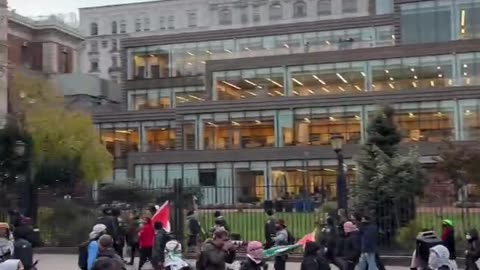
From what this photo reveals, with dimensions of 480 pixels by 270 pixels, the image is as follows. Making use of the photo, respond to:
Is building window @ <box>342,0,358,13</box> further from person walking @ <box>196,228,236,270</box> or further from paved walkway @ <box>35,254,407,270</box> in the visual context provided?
person walking @ <box>196,228,236,270</box>

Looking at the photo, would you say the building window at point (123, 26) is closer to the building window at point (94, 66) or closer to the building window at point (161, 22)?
the building window at point (161, 22)

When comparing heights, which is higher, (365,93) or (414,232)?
(365,93)

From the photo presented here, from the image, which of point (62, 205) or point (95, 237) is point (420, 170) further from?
point (95, 237)

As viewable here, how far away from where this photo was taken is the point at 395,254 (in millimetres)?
23906

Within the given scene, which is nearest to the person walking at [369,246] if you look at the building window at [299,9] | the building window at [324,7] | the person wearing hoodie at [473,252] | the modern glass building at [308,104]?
the person wearing hoodie at [473,252]

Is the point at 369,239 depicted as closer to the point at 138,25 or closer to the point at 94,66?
the point at 138,25

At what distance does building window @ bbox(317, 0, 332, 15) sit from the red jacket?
97.5 metres

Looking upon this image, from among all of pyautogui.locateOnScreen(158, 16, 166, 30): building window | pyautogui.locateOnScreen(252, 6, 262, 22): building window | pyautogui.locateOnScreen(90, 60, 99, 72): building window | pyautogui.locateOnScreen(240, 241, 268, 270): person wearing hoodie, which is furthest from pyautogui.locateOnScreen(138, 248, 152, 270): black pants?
pyautogui.locateOnScreen(90, 60, 99, 72): building window

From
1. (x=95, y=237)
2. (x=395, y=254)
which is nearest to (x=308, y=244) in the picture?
(x=95, y=237)

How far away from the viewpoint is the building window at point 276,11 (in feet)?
391

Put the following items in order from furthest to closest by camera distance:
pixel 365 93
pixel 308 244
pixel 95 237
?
pixel 365 93 < pixel 95 237 < pixel 308 244

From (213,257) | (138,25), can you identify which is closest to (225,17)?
(138,25)

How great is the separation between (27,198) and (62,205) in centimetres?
155

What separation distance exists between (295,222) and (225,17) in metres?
93.9
